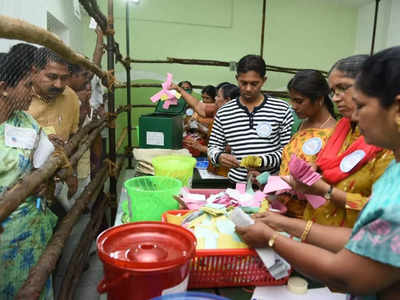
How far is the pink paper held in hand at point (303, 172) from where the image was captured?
104 centimetres

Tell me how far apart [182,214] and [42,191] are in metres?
0.55

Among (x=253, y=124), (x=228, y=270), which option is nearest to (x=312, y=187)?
(x=228, y=270)

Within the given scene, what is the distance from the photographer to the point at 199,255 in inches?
32.9

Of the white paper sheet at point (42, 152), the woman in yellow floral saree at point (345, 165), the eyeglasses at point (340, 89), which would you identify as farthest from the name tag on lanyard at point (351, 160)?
the white paper sheet at point (42, 152)

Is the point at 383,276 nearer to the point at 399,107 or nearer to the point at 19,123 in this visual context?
the point at 399,107

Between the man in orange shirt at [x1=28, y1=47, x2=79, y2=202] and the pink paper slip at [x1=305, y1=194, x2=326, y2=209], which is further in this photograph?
the pink paper slip at [x1=305, y1=194, x2=326, y2=209]

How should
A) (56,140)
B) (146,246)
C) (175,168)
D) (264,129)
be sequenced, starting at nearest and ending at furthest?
(146,246)
(56,140)
(175,168)
(264,129)

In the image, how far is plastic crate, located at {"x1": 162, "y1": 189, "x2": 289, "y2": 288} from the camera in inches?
33.4

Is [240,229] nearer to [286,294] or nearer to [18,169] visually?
[286,294]

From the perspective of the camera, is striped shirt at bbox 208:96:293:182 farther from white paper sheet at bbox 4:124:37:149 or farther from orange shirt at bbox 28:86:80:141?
white paper sheet at bbox 4:124:37:149

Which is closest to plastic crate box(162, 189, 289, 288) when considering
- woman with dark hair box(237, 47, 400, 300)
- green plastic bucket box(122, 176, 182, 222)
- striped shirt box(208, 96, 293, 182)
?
woman with dark hair box(237, 47, 400, 300)

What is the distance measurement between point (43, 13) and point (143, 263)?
2.97 m

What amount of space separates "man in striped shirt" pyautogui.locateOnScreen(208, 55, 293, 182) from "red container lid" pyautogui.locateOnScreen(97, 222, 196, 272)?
3.45 feet

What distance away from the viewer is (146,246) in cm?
76
